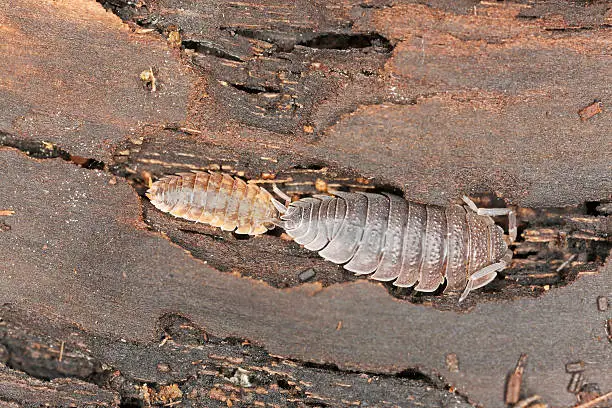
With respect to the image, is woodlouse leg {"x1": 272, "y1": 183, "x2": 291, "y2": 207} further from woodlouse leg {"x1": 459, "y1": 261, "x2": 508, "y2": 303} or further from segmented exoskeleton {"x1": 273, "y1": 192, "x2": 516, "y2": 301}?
woodlouse leg {"x1": 459, "y1": 261, "x2": 508, "y2": 303}

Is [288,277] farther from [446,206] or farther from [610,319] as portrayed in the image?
[610,319]

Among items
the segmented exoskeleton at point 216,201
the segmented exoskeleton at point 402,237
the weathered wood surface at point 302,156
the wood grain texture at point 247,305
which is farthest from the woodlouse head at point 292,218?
the wood grain texture at point 247,305

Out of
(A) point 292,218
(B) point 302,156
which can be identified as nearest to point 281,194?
(A) point 292,218

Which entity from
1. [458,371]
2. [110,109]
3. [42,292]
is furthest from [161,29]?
[458,371]

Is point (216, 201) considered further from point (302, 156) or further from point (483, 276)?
point (483, 276)

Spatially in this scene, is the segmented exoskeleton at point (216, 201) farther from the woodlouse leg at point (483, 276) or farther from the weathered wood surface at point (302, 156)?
the woodlouse leg at point (483, 276)

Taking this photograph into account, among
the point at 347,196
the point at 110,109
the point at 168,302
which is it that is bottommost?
the point at 168,302
